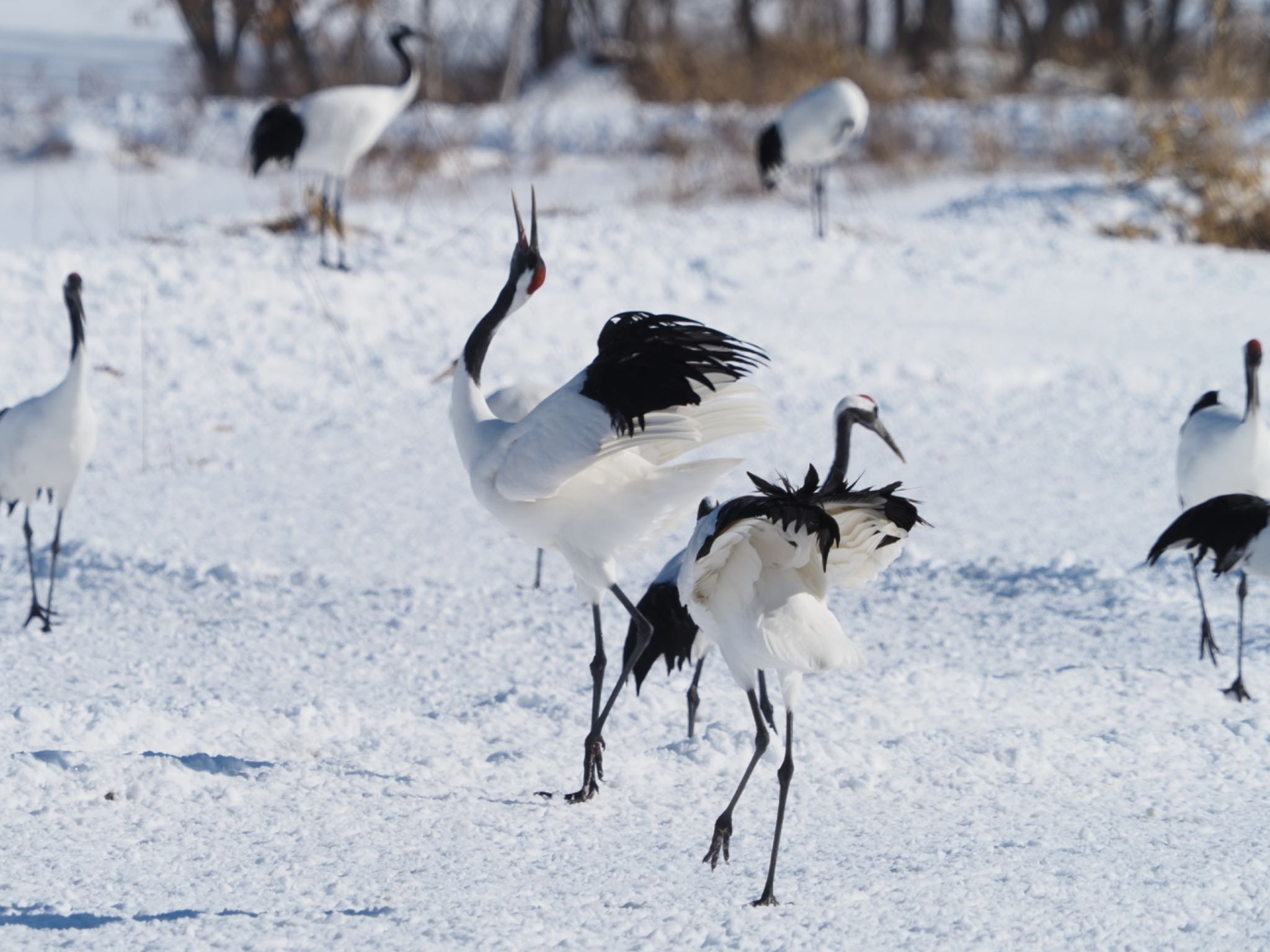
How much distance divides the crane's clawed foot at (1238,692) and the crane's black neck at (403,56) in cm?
887

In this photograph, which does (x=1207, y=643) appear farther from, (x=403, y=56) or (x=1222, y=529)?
(x=403, y=56)

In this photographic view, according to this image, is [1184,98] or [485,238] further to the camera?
[1184,98]

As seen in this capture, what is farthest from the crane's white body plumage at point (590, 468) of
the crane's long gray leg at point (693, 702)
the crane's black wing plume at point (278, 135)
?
the crane's black wing plume at point (278, 135)

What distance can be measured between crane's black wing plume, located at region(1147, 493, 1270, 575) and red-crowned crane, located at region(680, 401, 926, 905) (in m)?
1.62

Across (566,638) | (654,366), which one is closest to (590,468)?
(654,366)

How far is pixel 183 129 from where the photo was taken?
18.5 m

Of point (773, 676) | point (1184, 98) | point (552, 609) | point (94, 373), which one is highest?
point (1184, 98)

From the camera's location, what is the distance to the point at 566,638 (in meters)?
5.50

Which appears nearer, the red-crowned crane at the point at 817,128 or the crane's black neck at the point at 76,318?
the crane's black neck at the point at 76,318

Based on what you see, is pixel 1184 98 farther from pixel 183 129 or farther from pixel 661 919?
pixel 661 919

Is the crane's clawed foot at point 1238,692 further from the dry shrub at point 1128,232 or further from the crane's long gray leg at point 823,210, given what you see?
the dry shrub at point 1128,232

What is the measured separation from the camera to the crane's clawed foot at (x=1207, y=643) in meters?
5.14

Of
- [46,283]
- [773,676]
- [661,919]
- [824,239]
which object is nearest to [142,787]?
[661,919]

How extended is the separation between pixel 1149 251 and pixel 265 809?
10104 mm
